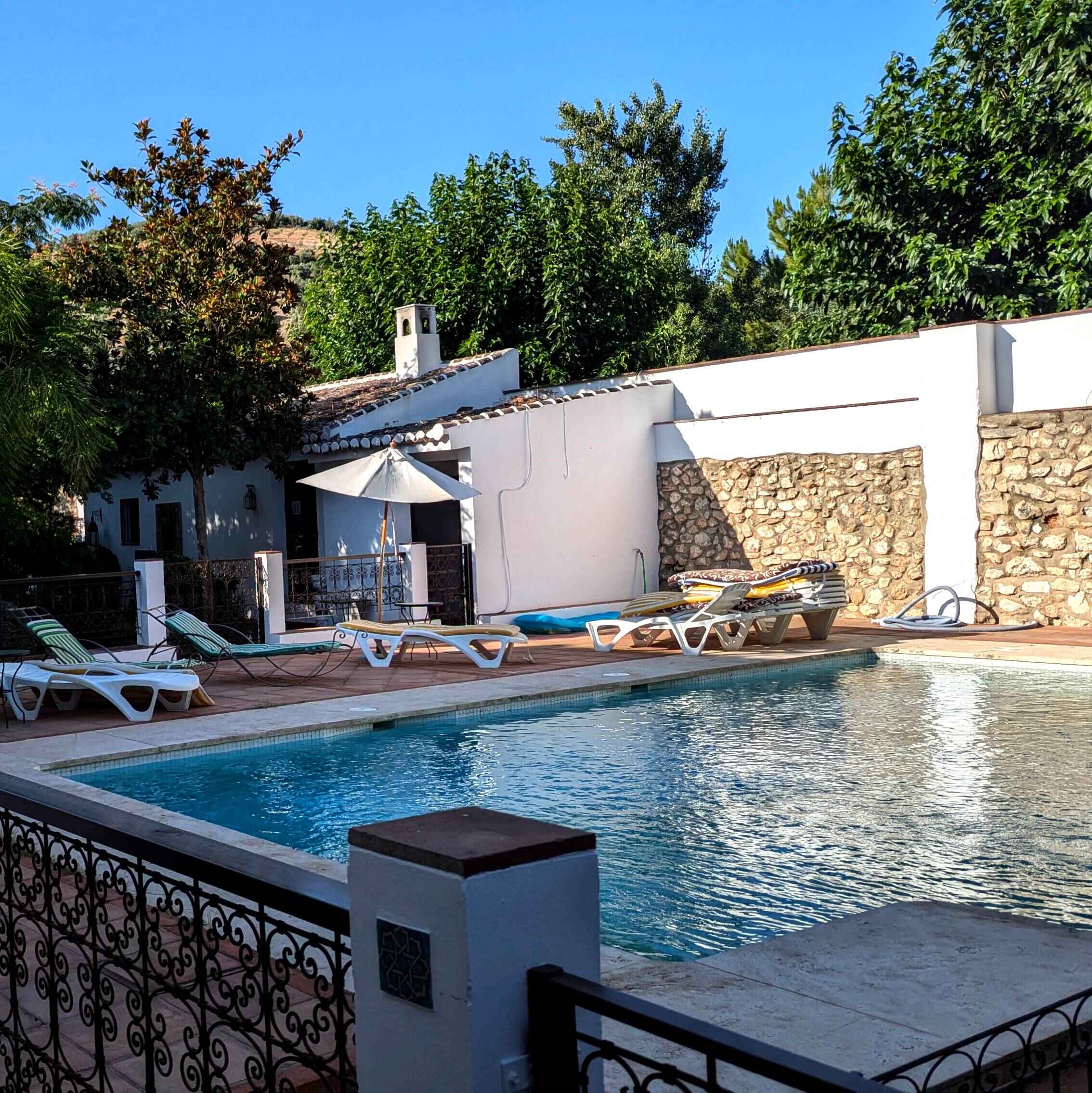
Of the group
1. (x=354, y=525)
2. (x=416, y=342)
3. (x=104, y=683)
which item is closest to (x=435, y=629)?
(x=104, y=683)

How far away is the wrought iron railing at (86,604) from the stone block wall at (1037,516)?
35.5ft

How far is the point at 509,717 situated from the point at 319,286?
26.1 meters

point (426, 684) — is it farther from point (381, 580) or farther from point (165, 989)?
point (165, 989)

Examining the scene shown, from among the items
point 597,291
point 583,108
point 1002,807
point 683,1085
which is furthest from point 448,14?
point 683,1085

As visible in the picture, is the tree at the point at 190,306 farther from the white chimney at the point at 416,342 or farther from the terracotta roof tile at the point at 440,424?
the white chimney at the point at 416,342

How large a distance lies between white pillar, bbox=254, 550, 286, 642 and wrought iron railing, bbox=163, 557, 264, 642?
60 mm

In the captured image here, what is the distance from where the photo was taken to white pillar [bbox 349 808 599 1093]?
2109 mm

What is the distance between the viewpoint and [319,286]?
35.3 m

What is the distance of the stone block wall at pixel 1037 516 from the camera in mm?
16078

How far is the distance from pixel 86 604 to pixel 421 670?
397cm

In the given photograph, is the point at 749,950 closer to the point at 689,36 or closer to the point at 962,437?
the point at 962,437

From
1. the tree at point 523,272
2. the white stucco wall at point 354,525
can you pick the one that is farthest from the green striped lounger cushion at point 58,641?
the tree at point 523,272

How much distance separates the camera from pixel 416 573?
17562 mm

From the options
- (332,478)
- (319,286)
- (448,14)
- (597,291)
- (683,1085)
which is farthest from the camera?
(319,286)
